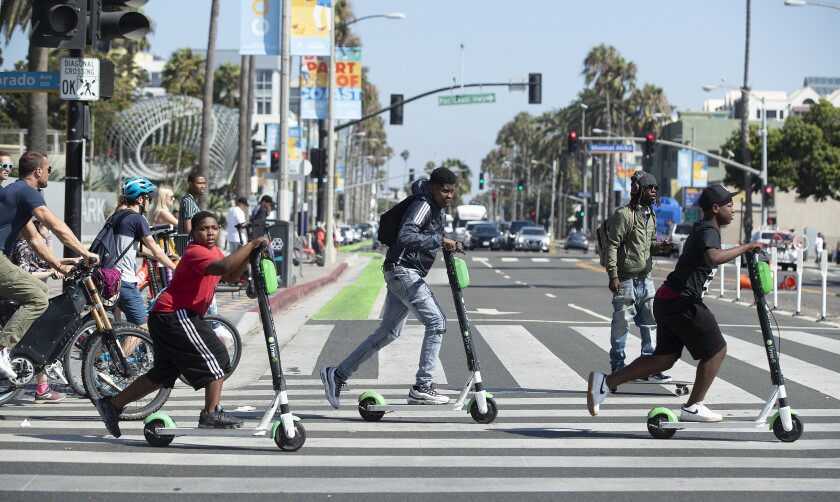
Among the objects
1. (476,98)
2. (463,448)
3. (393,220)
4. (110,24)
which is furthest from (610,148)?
(463,448)

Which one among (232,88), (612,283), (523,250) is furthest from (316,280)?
(232,88)

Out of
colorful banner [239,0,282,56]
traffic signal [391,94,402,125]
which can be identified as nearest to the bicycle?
colorful banner [239,0,282,56]

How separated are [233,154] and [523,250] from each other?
831 inches

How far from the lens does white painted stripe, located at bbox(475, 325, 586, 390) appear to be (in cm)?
1081

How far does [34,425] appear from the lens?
27.3 feet

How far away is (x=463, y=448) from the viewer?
293 inches

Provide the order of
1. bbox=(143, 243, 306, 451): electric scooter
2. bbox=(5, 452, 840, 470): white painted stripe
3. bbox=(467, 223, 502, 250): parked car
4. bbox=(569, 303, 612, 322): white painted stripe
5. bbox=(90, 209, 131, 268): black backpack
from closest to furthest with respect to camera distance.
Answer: bbox=(5, 452, 840, 470): white painted stripe
bbox=(143, 243, 306, 451): electric scooter
bbox=(90, 209, 131, 268): black backpack
bbox=(569, 303, 612, 322): white painted stripe
bbox=(467, 223, 502, 250): parked car

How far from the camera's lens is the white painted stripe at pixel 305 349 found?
39.3 ft

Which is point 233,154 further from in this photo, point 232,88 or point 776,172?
point 776,172

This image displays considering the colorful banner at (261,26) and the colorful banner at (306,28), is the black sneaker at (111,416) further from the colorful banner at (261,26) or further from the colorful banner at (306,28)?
the colorful banner at (306,28)

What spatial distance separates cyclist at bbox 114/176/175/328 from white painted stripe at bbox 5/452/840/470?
2680 millimetres

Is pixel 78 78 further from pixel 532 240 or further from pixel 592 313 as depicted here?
pixel 532 240

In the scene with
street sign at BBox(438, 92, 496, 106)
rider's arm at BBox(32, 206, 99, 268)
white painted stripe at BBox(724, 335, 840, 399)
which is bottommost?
white painted stripe at BBox(724, 335, 840, 399)

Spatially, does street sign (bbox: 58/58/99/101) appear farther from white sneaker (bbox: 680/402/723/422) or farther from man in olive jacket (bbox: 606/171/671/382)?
white sneaker (bbox: 680/402/723/422)
